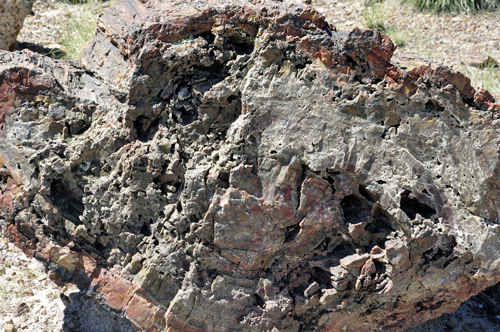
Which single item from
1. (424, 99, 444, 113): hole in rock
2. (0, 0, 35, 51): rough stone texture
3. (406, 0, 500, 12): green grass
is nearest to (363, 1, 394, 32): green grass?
(406, 0, 500, 12): green grass

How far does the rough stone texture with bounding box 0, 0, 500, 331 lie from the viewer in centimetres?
255

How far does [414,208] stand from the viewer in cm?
260

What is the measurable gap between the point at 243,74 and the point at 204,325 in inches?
59.3

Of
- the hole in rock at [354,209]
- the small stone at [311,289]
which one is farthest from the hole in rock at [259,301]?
the hole in rock at [354,209]

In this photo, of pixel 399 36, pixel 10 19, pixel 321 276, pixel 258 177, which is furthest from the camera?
A: pixel 399 36

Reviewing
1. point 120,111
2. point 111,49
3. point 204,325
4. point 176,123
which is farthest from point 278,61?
point 204,325

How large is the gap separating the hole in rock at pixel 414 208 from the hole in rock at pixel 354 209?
0.21 meters

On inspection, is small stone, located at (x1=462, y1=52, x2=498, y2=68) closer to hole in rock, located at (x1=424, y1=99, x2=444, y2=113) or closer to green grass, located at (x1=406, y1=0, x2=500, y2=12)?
green grass, located at (x1=406, y1=0, x2=500, y2=12)

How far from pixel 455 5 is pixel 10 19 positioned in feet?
20.3

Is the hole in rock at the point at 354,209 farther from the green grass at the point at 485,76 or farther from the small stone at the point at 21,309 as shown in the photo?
the green grass at the point at 485,76

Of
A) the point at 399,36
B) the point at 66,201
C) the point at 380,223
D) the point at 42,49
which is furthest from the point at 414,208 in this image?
the point at 42,49

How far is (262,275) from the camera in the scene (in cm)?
270

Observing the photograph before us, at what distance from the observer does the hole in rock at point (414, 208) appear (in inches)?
101

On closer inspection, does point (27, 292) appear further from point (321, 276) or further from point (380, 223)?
point (380, 223)
